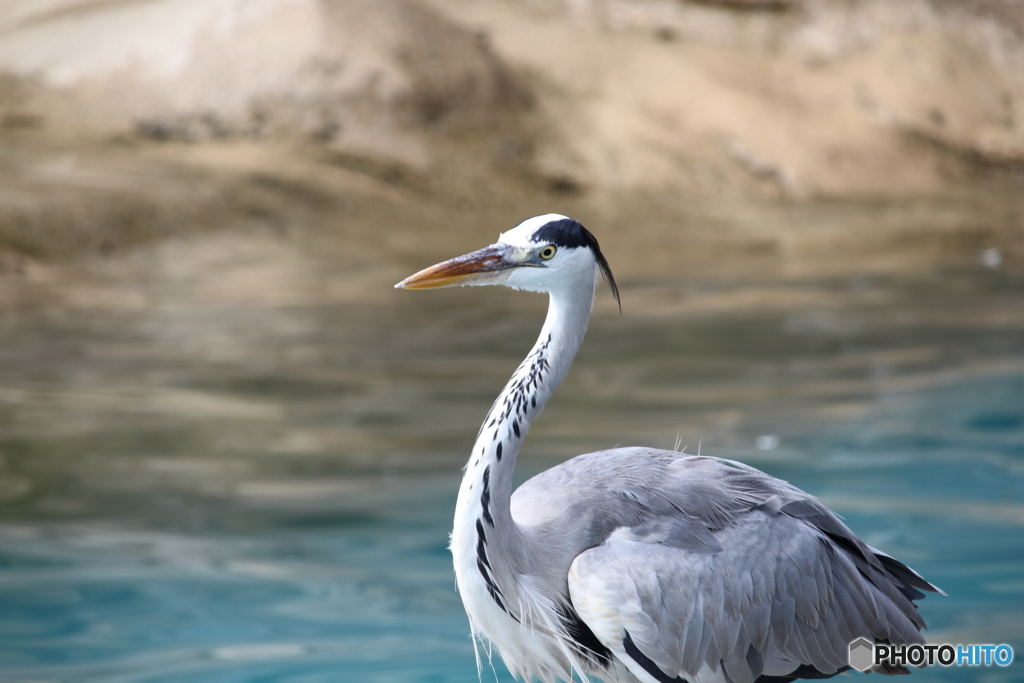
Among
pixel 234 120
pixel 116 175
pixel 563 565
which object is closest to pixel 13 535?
pixel 563 565

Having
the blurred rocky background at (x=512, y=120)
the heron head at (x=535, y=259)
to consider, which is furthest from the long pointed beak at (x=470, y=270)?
the blurred rocky background at (x=512, y=120)

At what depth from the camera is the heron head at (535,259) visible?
2.65 m

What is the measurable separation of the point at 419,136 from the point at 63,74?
3.69 meters

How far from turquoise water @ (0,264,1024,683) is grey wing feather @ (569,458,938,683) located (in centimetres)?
96

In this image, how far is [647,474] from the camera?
2.98 metres

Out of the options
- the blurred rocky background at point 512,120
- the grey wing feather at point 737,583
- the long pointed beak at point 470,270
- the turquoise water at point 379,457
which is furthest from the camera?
the blurred rocky background at point 512,120

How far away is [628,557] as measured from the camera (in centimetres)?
271

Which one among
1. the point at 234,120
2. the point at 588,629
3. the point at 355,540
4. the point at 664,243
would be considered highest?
the point at 588,629

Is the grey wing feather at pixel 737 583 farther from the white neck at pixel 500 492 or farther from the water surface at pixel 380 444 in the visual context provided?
the water surface at pixel 380 444

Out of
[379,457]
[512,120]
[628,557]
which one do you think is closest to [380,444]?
[379,457]

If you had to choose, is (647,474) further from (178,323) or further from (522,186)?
(522,186)

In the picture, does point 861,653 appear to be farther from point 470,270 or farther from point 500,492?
point 470,270

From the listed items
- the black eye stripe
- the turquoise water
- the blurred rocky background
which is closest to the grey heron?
the black eye stripe

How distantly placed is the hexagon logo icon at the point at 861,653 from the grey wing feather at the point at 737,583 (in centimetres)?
2
